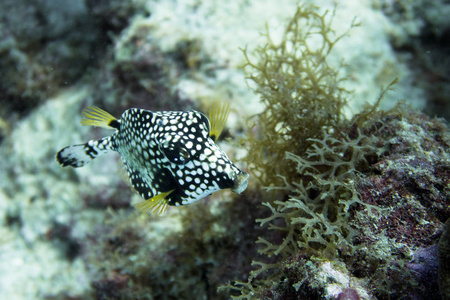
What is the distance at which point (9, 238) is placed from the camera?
7.02 meters

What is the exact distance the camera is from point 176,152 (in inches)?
96.0

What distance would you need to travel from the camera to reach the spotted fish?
2.41m

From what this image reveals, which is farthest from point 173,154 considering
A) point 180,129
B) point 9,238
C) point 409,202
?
point 9,238

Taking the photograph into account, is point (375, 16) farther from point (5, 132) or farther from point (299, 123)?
point (5, 132)

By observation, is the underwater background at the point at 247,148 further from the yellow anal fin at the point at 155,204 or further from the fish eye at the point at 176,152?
the yellow anal fin at the point at 155,204

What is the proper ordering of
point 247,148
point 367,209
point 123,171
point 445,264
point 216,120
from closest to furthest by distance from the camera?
1. point 445,264
2. point 367,209
3. point 216,120
4. point 123,171
5. point 247,148

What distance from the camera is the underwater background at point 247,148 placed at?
7.17ft

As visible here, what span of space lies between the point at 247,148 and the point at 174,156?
143 centimetres

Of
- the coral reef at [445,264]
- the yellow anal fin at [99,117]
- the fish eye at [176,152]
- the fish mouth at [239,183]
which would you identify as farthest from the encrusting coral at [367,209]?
the yellow anal fin at [99,117]

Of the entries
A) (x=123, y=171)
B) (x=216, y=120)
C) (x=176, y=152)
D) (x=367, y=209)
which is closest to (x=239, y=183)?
(x=176, y=152)

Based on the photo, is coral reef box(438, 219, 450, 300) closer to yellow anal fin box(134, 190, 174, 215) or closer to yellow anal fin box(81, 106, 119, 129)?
yellow anal fin box(134, 190, 174, 215)

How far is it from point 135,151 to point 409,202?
7.85ft

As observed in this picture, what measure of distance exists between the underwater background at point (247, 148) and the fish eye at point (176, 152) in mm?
881

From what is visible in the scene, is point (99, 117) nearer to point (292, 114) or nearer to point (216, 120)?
point (216, 120)
